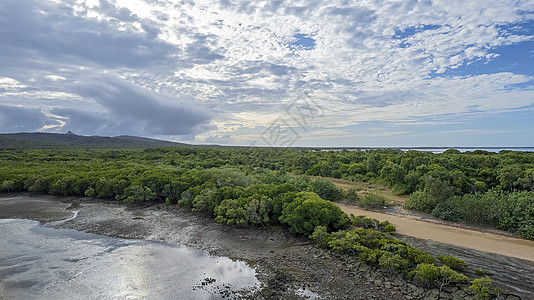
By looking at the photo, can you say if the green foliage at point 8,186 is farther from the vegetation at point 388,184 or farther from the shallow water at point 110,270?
the shallow water at point 110,270

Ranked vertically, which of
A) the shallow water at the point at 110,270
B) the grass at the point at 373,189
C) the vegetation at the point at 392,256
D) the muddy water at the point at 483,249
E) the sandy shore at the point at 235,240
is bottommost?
the shallow water at the point at 110,270

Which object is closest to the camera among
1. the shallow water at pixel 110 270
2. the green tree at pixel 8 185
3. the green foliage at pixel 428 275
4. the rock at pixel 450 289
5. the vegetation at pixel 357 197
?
the rock at pixel 450 289

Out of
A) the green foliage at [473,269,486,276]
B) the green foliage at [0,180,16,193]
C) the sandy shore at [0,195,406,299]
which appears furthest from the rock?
the green foliage at [0,180,16,193]

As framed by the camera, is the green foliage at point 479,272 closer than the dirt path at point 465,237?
Yes

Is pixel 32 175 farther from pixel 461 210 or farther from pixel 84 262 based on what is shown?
pixel 461 210

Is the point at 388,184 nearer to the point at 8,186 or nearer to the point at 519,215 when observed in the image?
the point at 519,215

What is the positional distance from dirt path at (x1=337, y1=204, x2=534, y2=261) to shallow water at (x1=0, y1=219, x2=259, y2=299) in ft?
43.8

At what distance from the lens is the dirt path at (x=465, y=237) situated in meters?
16.9

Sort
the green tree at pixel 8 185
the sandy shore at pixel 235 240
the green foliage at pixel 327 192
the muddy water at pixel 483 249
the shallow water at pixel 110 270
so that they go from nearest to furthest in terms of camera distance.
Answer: the sandy shore at pixel 235 240 → the shallow water at pixel 110 270 → the muddy water at pixel 483 249 → the green foliage at pixel 327 192 → the green tree at pixel 8 185

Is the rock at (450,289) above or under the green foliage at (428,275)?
under

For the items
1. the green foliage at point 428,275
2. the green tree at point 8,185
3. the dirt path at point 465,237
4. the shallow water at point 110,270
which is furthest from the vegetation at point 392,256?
the green tree at point 8,185

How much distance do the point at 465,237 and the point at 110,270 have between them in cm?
2292

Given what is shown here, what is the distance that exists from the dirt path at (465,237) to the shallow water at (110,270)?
13362mm

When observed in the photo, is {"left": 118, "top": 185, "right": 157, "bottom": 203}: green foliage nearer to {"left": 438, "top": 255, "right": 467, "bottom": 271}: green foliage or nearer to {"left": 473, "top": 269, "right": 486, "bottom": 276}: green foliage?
{"left": 438, "top": 255, "right": 467, "bottom": 271}: green foliage
